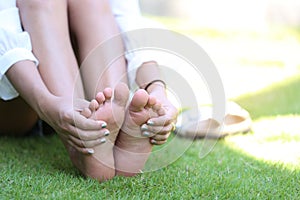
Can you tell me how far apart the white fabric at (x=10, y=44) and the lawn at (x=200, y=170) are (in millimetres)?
199

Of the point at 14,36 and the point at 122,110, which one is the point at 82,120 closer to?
the point at 122,110

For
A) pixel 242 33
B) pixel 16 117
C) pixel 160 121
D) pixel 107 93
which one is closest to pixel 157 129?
pixel 160 121

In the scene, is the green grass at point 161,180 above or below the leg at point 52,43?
below

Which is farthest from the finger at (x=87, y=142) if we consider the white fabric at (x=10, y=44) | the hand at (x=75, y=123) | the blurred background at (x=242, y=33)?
the blurred background at (x=242, y=33)

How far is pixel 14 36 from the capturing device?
4.19ft

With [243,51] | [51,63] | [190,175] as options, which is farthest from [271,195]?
[243,51]

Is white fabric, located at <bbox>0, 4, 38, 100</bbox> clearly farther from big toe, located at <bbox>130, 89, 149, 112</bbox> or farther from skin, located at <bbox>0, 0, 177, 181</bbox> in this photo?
big toe, located at <bbox>130, 89, 149, 112</bbox>

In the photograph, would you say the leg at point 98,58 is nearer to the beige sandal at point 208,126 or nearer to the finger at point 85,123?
the finger at point 85,123

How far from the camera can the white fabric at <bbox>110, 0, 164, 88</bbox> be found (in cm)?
143

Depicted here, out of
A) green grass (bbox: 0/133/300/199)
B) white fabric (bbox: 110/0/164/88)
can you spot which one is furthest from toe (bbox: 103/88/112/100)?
white fabric (bbox: 110/0/164/88)

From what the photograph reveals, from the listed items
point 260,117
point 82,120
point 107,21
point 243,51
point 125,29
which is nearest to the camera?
point 82,120

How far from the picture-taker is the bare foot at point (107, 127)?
1.11 metres

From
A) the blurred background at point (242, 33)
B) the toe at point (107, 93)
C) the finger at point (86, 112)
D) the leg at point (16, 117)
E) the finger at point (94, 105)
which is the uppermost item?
the toe at point (107, 93)

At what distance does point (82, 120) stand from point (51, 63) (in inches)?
9.2
